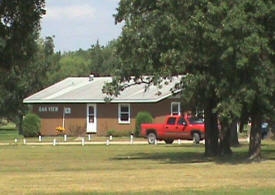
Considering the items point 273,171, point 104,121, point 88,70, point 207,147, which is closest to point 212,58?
point 273,171

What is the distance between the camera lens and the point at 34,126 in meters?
58.2

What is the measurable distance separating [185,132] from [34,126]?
16371mm

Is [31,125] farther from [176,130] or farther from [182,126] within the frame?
[182,126]

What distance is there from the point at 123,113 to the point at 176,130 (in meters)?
11.7

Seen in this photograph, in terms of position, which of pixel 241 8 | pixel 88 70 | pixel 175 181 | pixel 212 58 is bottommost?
pixel 175 181

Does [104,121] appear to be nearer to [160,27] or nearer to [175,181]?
[160,27]

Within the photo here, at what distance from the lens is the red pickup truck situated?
46000mm

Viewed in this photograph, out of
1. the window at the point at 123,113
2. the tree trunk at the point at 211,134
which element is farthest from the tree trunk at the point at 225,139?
the window at the point at 123,113

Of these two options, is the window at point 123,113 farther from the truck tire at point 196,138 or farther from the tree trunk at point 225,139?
the tree trunk at point 225,139

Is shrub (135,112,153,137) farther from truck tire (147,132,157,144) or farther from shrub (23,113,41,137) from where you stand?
shrub (23,113,41,137)

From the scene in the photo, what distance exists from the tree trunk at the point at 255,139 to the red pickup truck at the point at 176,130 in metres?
18.1

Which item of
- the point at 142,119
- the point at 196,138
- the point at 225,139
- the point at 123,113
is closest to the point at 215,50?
the point at 225,139

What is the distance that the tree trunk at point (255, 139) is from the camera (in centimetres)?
2714

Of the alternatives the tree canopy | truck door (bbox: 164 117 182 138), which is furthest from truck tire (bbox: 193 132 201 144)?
the tree canopy
